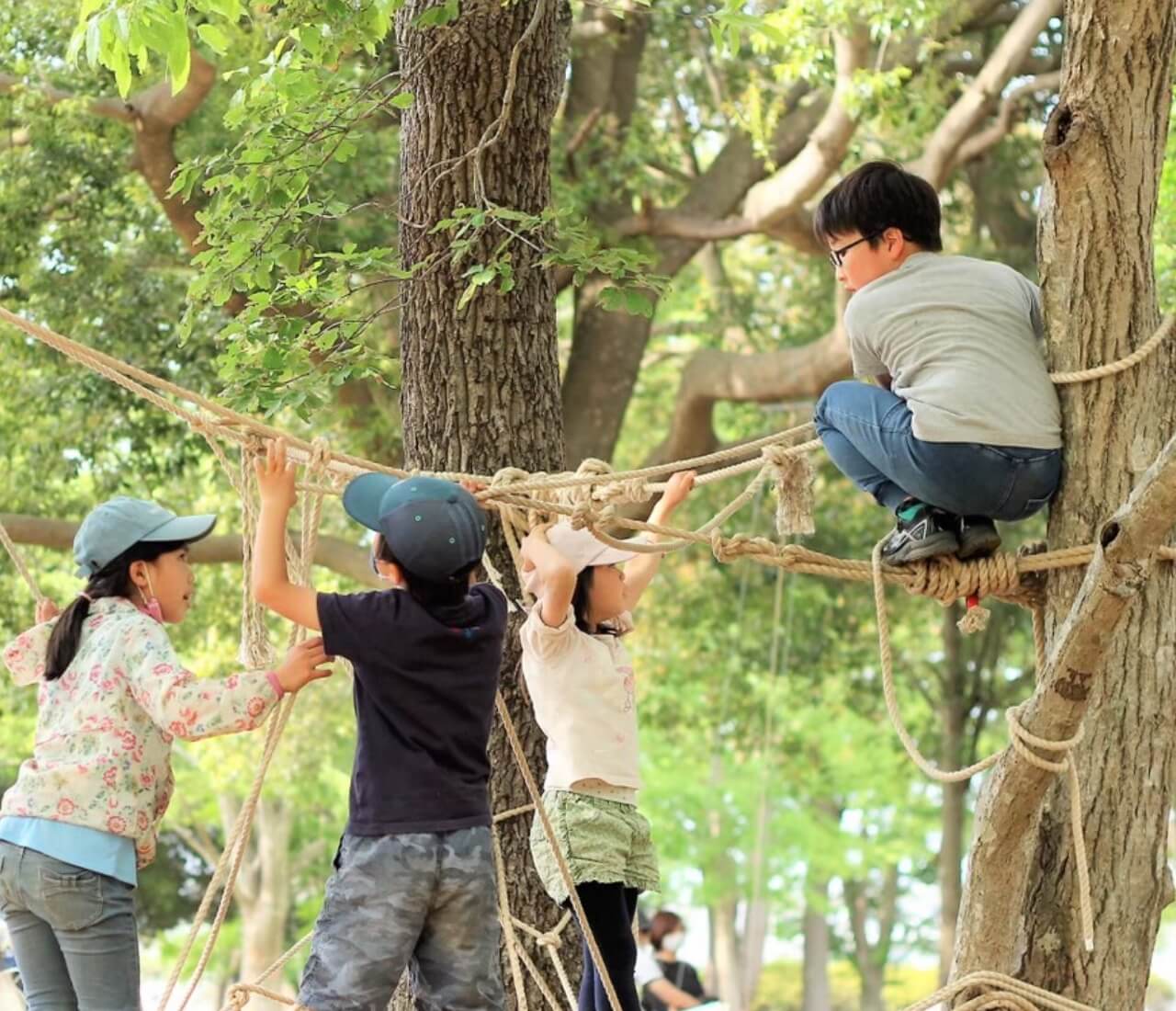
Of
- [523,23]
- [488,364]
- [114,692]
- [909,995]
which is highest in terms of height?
[523,23]

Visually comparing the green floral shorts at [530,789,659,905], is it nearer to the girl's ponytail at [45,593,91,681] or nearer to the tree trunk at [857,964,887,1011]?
the girl's ponytail at [45,593,91,681]

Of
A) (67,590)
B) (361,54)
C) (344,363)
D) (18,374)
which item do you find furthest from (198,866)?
(344,363)

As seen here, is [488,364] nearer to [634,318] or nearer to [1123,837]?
[1123,837]

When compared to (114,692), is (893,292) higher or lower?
higher

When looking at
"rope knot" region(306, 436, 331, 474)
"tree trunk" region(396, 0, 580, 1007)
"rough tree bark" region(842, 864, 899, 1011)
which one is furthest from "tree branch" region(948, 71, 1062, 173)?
"rough tree bark" region(842, 864, 899, 1011)

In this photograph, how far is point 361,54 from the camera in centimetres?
738

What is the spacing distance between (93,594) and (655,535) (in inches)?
42.0

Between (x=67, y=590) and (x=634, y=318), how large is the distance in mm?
4647

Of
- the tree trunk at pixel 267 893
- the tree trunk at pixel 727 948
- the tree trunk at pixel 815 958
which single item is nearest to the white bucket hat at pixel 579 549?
the tree trunk at pixel 267 893

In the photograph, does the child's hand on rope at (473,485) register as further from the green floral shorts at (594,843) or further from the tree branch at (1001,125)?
the tree branch at (1001,125)

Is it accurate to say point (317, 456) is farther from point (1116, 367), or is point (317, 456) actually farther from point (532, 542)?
point (1116, 367)

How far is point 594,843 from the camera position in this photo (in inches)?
134

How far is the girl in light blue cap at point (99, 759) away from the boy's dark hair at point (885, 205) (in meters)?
1.19

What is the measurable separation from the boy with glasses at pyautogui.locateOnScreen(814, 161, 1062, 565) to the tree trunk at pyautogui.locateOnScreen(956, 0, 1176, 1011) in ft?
0.25
